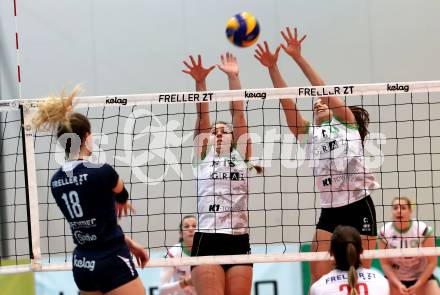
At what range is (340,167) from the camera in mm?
6406

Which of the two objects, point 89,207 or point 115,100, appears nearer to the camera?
point 89,207

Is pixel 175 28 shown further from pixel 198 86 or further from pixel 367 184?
pixel 367 184

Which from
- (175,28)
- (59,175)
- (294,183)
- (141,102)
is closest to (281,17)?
(175,28)

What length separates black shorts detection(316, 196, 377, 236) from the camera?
627 cm

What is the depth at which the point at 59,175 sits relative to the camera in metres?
4.79

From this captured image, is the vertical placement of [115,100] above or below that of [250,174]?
above

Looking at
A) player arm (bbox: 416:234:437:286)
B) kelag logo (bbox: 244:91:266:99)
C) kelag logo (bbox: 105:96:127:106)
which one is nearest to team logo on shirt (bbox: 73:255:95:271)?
kelag logo (bbox: 105:96:127:106)

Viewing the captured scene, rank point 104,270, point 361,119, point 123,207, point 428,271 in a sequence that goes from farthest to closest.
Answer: point 428,271 < point 361,119 < point 123,207 < point 104,270

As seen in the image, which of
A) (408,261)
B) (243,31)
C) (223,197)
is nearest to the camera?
(223,197)

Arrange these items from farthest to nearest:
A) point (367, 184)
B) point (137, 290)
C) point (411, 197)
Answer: point (411, 197) < point (367, 184) < point (137, 290)

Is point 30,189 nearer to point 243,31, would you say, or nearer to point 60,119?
point 60,119

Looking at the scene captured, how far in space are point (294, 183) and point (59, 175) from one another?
571 cm

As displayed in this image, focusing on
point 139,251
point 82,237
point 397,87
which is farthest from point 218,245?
point 397,87

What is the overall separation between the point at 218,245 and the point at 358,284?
5.34 feet
